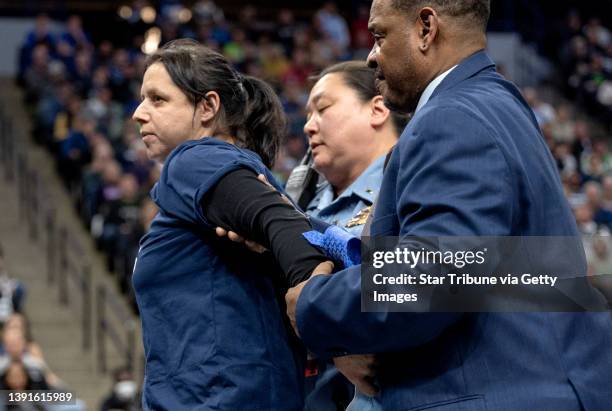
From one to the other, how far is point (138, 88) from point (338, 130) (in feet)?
43.0

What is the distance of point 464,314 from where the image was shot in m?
2.66

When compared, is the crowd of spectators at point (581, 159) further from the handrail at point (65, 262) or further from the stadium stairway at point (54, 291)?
the stadium stairway at point (54, 291)

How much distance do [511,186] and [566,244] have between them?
0.22 m

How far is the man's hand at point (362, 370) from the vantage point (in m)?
2.86

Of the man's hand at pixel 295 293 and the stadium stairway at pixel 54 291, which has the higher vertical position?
the man's hand at pixel 295 293

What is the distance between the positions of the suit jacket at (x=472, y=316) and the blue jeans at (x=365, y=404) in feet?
0.35

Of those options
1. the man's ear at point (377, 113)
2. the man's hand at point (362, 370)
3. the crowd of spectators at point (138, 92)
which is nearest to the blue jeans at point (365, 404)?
the man's hand at point (362, 370)

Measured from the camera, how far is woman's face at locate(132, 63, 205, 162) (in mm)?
3408

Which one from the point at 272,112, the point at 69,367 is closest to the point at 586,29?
the point at 69,367

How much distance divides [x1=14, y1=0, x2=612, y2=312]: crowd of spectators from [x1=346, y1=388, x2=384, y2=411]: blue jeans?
9234mm

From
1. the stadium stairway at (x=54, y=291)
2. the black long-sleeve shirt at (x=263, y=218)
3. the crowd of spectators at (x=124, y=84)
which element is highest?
the black long-sleeve shirt at (x=263, y=218)

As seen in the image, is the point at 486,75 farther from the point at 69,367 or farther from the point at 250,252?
the point at 69,367

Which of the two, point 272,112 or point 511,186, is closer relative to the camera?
point 511,186

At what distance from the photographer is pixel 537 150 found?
2732mm
